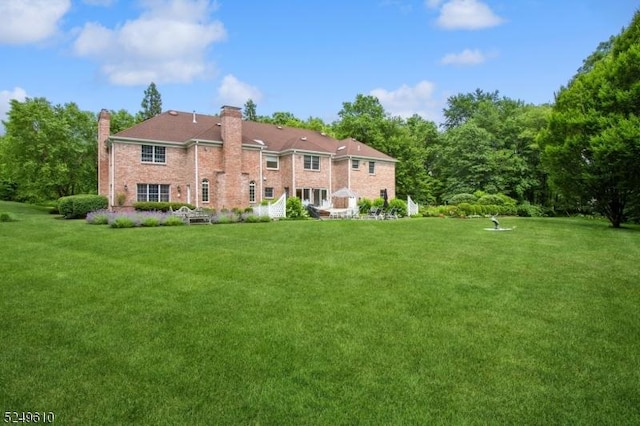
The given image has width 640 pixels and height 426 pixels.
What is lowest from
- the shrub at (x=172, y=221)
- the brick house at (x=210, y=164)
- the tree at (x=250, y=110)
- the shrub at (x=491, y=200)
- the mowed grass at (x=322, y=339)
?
the mowed grass at (x=322, y=339)

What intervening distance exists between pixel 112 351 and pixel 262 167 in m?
26.0

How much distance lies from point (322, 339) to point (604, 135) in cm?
1666

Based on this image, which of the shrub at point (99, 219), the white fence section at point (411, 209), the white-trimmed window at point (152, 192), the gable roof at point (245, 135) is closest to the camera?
Result: the shrub at point (99, 219)

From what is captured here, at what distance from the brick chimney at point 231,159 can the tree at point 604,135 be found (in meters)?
17.9

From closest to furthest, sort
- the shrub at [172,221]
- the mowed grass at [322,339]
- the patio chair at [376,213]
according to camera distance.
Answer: the mowed grass at [322,339] < the shrub at [172,221] < the patio chair at [376,213]

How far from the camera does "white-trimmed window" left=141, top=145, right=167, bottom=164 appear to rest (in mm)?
26438

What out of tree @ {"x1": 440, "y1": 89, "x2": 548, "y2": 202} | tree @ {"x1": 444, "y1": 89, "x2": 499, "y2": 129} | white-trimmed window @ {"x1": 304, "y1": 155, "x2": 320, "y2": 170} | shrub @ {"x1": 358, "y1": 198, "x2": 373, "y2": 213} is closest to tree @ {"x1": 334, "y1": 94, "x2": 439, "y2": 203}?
tree @ {"x1": 440, "y1": 89, "x2": 548, "y2": 202}

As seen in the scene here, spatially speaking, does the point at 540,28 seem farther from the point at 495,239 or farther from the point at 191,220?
the point at 191,220

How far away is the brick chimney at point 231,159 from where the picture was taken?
87.2 ft

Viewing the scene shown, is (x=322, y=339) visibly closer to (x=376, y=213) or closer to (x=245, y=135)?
(x=376, y=213)

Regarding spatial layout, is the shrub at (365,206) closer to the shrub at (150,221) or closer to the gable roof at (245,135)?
the gable roof at (245,135)

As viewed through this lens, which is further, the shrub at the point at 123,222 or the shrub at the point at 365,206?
the shrub at the point at 365,206

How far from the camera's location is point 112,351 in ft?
15.4

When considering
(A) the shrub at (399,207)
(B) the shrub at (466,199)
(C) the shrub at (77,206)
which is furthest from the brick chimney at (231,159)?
(B) the shrub at (466,199)
